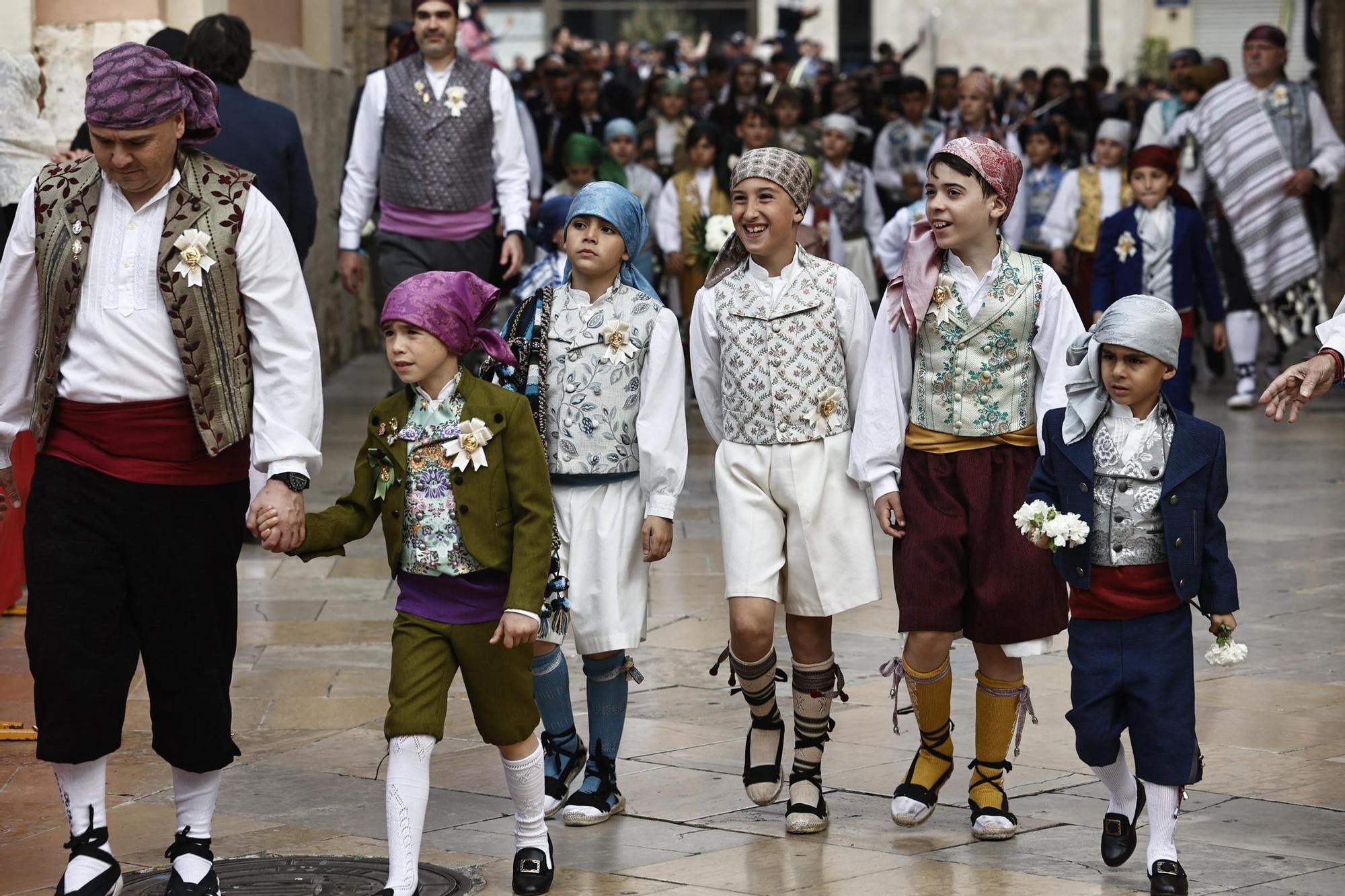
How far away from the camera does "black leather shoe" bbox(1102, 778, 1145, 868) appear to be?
4.96 metres

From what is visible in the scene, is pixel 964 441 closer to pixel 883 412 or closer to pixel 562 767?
pixel 883 412

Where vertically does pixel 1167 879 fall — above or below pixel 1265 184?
below

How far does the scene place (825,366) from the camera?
18.2ft

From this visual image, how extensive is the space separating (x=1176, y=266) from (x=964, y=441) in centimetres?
623

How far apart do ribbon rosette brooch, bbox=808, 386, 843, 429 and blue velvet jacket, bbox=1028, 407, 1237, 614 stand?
0.71m

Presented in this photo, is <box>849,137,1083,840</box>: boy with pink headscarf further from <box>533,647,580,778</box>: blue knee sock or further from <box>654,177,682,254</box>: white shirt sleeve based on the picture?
<box>654,177,682,254</box>: white shirt sleeve

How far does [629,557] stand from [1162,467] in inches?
55.6

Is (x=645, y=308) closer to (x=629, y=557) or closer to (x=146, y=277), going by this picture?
(x=629, y=557)

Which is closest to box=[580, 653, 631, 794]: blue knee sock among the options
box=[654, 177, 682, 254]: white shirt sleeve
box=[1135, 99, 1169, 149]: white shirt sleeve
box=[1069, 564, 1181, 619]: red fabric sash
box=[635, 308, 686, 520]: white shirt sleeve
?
box=[635, 308, 686, 520]: white shirt sleeve

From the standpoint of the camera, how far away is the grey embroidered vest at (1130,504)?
4.93 metres

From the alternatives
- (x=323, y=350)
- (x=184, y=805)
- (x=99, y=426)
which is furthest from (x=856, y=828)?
(x=323, y=350)

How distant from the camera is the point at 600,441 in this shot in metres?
5.56

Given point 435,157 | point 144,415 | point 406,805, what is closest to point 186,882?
point 406,805

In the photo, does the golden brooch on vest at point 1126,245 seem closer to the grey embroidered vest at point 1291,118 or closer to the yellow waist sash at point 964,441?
the grey embroidered vest at point 1291,118
